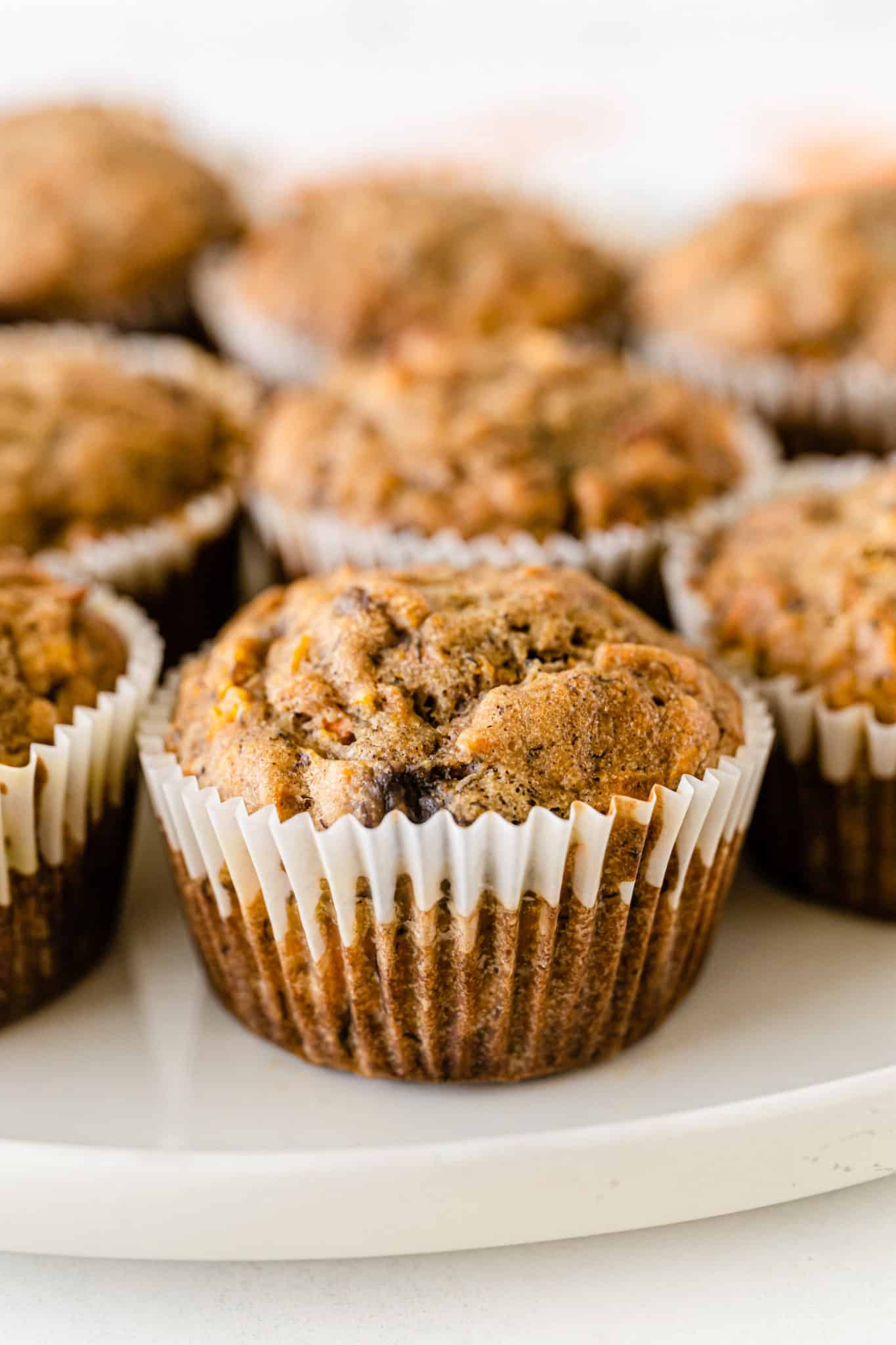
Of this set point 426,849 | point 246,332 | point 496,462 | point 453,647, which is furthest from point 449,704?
point 246,332

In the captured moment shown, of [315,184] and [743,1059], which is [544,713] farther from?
[315,184]

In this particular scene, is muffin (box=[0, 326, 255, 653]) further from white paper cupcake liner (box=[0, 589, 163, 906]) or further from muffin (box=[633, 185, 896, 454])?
muffin (box=[633, 185, 896, 454])

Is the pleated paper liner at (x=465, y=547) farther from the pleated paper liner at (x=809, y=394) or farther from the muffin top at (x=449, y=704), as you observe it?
the pleated paper liner at (x=809, y=394)

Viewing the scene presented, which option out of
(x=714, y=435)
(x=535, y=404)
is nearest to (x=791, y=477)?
(x=714, y=435)

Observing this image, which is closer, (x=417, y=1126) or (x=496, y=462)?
(x=417, y=1126)

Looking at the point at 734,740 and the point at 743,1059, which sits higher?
the point at 734,740

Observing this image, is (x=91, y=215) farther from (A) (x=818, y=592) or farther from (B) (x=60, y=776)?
(A) (x=818, y=592)
